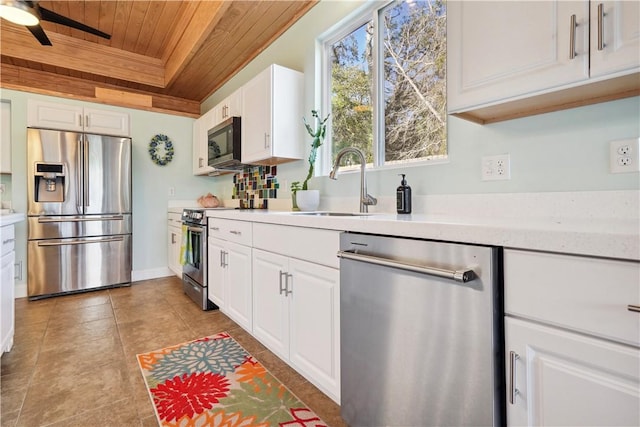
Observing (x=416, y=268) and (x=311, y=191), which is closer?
(x=416, y=268)

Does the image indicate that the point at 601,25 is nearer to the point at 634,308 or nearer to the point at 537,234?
the point at 537,234

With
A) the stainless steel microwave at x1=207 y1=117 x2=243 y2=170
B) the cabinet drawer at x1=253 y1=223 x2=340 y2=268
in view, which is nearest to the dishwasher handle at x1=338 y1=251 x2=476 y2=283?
the cabinet drawer at x1=253 y1=223 x2=340 y2=268

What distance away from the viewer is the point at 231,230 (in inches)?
89.7

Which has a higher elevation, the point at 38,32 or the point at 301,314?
the point at 38,32

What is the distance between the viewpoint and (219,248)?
2498 millimetres

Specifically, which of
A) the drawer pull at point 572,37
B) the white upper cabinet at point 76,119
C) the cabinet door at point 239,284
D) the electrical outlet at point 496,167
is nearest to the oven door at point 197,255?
the cabinet door at point 239,284

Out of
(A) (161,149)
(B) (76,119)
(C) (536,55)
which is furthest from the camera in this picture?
(A) (161,149)

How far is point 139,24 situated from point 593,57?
12.5 feet

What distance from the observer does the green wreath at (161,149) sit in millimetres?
4066

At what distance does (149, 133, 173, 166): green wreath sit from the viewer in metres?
4.07

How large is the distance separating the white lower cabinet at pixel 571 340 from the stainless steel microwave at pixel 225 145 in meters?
2.58

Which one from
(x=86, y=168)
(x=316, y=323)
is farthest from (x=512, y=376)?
(x=86, y=168)

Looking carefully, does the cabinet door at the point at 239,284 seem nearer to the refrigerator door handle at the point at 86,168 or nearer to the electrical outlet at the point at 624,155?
the electrical outlet at the point at 624,155

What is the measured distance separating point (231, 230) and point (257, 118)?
997 millimetres
